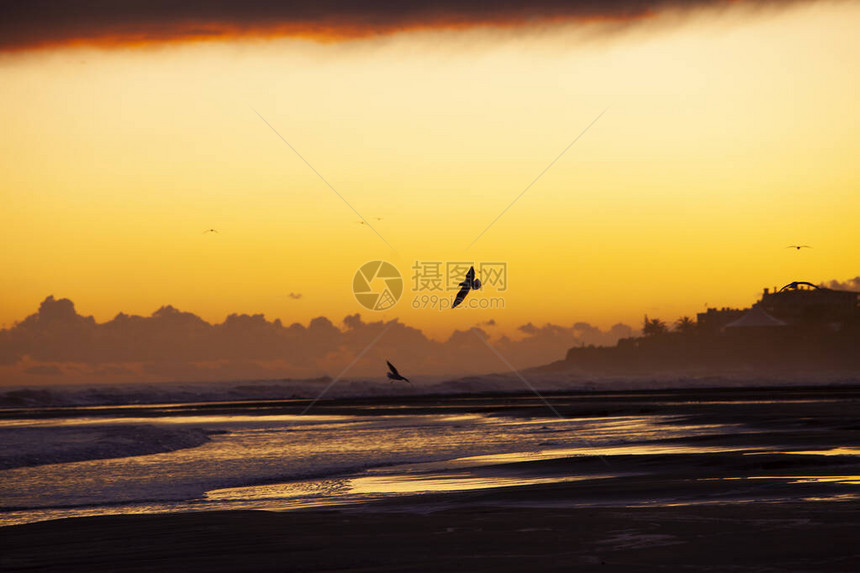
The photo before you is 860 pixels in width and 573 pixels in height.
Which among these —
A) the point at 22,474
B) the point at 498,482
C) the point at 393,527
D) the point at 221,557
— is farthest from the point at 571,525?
the point at 22,474

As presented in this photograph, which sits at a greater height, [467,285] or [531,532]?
[467,285]

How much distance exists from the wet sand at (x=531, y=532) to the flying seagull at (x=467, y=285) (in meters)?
9.82

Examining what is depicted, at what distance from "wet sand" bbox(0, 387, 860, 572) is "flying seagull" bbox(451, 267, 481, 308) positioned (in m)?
9.82

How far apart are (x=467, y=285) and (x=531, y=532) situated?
1635cm

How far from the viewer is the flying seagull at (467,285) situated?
28.5 m

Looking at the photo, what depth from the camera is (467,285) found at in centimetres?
2900

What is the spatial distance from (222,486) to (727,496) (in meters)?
12.0

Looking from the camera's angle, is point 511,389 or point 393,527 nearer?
point 393,527

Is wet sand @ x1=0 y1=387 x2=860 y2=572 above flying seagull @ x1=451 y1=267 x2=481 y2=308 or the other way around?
the other way around

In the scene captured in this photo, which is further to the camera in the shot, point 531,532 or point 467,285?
point 467,285

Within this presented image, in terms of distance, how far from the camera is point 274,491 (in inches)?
822

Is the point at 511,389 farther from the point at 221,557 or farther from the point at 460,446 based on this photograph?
the point at 221,557

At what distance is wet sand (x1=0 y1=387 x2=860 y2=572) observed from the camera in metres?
11.1

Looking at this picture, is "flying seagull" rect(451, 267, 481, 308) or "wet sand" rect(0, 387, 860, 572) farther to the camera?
"flying seagull" rect(451, 267, 481, 308)
